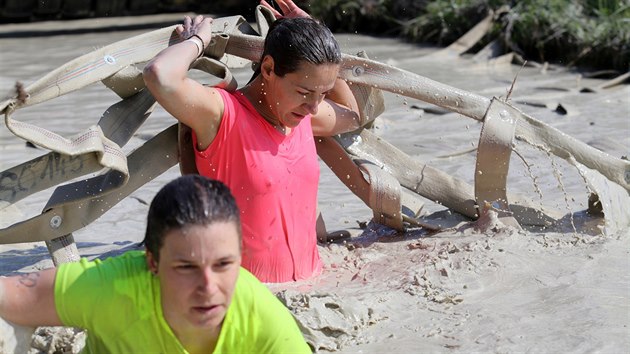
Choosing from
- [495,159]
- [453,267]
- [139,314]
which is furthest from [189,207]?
[495,159]

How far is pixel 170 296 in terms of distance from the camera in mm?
2451

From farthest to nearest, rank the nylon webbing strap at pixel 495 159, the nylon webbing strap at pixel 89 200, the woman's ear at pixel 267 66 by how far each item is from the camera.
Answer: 1. the nylon webbing strap at pixel 495 159
2. the nylon webbing strap at pixel 89 200
3. the woman's ear at pixel 267 66

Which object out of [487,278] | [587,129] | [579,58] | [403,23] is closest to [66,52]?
[403,23]

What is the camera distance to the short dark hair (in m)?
3.60

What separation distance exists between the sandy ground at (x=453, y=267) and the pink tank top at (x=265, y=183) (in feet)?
0.39

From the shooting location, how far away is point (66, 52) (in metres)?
10.4

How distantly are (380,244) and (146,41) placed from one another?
125cm

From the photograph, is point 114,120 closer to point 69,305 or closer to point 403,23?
point 69,305

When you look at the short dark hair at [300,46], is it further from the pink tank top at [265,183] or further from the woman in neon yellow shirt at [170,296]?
the woman in neon yellow shirt at [170,296]

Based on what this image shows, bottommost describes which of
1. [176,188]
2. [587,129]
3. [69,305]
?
[587,129]

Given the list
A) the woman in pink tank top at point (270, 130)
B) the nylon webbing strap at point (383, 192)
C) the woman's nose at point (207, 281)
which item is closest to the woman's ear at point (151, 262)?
the woman's nose at point (207, 281)

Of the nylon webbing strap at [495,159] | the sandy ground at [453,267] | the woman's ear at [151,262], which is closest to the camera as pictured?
the woman's ear at [151,262]

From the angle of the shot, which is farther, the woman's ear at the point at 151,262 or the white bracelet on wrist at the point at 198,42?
the white bracelet on wrist at the point at 198,42

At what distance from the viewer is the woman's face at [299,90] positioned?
3621mm
